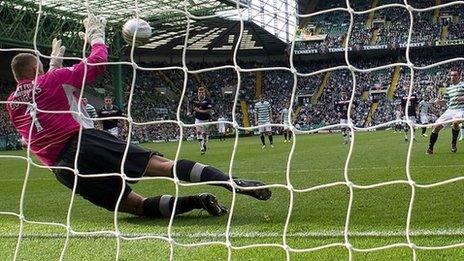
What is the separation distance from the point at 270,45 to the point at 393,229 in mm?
37898

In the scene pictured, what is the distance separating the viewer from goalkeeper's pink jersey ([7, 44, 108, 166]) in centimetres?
410

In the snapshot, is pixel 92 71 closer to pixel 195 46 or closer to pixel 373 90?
pixel 373 90

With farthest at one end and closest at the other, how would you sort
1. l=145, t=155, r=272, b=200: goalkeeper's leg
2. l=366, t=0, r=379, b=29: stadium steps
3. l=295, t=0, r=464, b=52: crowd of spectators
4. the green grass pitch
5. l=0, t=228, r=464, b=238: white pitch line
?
l=366, t=0, r=379, b=29: stadium steps < l=295, t=0, r=464, b=52: crowd of spectators < l=145, t=155, r=272, b=200: goalkeeper's leg < l=0, t=228, r=464, b=238: white pitch line < the green grass pitch

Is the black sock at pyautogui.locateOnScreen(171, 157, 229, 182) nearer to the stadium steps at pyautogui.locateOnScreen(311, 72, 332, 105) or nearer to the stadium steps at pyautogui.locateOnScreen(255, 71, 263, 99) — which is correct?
the stadium steps at pyautogui.locateOnScreen(311, 72, 332, 105)

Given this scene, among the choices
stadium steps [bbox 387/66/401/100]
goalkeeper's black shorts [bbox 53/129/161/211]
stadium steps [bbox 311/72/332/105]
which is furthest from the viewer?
stadium steps [bbox 311/72/332/105]

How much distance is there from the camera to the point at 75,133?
14.0 ft

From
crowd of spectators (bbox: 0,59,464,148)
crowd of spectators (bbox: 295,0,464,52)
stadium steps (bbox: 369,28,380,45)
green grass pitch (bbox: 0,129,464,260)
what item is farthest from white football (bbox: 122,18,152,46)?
stadium steps (bbox: 369,28,380,45)

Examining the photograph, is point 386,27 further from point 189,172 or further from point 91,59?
point 91,59

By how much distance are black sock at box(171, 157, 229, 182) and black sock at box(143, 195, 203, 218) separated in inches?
9.3

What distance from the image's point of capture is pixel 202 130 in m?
15.1

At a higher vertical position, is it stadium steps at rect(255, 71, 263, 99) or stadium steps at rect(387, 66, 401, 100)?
stadium steps at rect(387, 66, 401, 100)

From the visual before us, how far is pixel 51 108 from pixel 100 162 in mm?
506

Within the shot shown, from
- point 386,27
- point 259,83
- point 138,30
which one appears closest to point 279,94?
point 259,83

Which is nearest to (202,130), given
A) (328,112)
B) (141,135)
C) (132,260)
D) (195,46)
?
(132,260)
